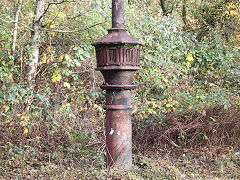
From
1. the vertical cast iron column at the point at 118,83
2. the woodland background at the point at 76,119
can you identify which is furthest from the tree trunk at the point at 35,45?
the vertical cast iron column at the point at 118,83

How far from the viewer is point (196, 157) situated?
439 cm

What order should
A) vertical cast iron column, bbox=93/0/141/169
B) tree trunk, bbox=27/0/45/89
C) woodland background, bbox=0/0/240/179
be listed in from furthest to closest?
tree trunk, bbox=27/0/45/89 < woodland background, bbox=0/0/240/179 < vertical cast iron column, bbox=93/0/141/169

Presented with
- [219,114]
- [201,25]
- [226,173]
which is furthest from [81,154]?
[201,25]

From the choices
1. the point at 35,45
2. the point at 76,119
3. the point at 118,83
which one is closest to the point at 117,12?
the point at 118,83

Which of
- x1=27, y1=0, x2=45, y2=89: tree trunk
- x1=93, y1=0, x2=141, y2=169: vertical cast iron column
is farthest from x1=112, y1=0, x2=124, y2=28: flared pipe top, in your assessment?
x1=27, y1=0, x2=45, y2=89: tree trunk

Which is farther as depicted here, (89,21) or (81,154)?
(89,21)

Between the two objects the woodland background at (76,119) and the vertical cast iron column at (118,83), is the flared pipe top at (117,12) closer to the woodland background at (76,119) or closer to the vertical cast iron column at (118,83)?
the vertical cast iron column at (118,83)

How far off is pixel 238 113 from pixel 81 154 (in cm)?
254

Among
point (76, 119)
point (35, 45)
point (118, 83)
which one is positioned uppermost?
point (35, 45)

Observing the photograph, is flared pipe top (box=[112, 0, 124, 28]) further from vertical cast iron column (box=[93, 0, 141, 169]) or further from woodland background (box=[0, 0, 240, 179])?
woodland background (box=[0, 0, 240, 179])

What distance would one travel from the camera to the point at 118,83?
11.8 feet

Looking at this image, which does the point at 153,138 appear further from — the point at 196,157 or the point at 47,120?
the point at 47,120

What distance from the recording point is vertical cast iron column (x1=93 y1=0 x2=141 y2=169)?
11.4 ft

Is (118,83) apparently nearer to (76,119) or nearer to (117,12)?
(117,12)
